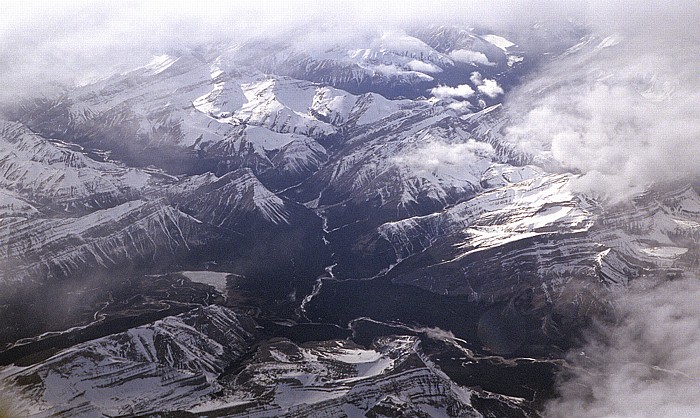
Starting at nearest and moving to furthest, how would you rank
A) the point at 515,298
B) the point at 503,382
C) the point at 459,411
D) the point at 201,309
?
the point at 459,411, the point at 503,382, the point at 201,309, the point at 515,298

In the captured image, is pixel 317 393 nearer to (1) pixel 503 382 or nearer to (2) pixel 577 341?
(1) pixel 503 382

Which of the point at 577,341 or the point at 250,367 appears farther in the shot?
the point at 577,341

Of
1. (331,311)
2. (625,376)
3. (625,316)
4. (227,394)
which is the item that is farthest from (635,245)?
(227,394)

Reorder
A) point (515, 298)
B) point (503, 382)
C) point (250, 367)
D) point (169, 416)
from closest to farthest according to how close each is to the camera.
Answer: point (169, 416)
point (250, 367)
point (503, 382)
point (515, 298)

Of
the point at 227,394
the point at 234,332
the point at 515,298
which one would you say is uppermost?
the point at 227,394

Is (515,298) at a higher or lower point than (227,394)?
lower

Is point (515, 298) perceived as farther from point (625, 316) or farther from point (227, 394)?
point (227, 394)

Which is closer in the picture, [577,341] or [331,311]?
[577,341]

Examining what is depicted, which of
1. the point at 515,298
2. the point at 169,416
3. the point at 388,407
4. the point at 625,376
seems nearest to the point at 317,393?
the point at 388,407

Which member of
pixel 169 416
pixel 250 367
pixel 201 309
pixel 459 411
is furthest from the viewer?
pixel 201 309
